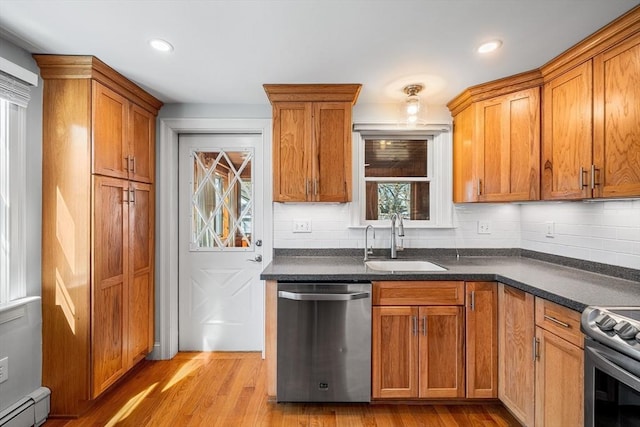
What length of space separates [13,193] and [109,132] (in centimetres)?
65

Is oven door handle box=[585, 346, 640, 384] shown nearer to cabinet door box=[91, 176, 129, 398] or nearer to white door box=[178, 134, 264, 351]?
white door box=[178, 134, 264, 351]

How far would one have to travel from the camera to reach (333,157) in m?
2.57

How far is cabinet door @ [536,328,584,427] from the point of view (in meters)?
1.50

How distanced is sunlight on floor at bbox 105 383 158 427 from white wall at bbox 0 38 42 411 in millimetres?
509

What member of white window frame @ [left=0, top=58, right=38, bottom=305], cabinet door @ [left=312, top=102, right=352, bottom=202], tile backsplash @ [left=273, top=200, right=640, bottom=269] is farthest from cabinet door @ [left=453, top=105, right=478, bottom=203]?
white window frame @ [left=0, top=58, right=38, bottom=305]

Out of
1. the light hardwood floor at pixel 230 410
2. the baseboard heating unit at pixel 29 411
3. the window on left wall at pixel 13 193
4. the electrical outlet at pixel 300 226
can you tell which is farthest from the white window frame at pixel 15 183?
the electrical outlet at pixel 300 226

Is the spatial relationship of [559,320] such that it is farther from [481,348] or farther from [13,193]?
[13,193]

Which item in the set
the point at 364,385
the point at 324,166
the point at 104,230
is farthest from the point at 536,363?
the point at 104,230

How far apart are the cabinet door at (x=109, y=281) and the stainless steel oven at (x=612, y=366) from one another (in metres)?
2.65

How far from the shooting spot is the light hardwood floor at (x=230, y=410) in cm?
207

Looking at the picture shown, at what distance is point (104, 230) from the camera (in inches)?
87.1

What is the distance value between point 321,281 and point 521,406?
1349mm

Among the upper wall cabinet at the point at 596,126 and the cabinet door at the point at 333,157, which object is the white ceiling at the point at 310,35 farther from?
the cabinet door at the point at 333,157

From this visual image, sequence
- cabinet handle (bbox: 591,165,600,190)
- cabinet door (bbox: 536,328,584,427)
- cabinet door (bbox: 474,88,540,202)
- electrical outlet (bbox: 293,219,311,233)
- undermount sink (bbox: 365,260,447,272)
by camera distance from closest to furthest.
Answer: cabinet door (bbox: 536,328,584,427)
cabinet handle (bbox: 591,165,600,190)
cabinet door (bbox: 474,88,540,202)
undermount sink (bbox: 365,260,447,272)
electrical outlet (bbox: 293,219,311,233)
